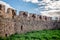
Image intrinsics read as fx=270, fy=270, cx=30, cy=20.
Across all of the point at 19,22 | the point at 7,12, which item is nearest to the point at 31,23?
the point at 19,22

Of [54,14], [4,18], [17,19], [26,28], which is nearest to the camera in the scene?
[4,18]

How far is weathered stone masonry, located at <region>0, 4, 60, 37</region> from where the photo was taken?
3623 millimetres

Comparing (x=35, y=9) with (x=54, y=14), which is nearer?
(x=35, y=9)

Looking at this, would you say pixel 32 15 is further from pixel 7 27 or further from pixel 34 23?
pixel 7 27

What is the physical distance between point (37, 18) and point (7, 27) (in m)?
1.27

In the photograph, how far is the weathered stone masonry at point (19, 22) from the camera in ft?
11.9

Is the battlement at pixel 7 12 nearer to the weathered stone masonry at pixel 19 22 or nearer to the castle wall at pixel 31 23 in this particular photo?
the weathered stone masonry at pixel 19 22

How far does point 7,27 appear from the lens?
12.2 feet

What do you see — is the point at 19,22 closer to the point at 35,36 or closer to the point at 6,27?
the point at 35,36

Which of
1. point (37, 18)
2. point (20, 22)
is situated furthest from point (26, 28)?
point (37, 18)

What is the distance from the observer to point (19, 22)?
4152mm

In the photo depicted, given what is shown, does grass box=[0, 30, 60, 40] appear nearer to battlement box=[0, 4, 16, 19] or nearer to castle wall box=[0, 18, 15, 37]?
castle wall box=[0, 18, 15, 37]

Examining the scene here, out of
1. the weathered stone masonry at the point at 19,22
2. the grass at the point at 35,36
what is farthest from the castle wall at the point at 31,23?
the grass at the point at 35,36

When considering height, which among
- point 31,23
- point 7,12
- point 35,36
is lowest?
point 35,36
